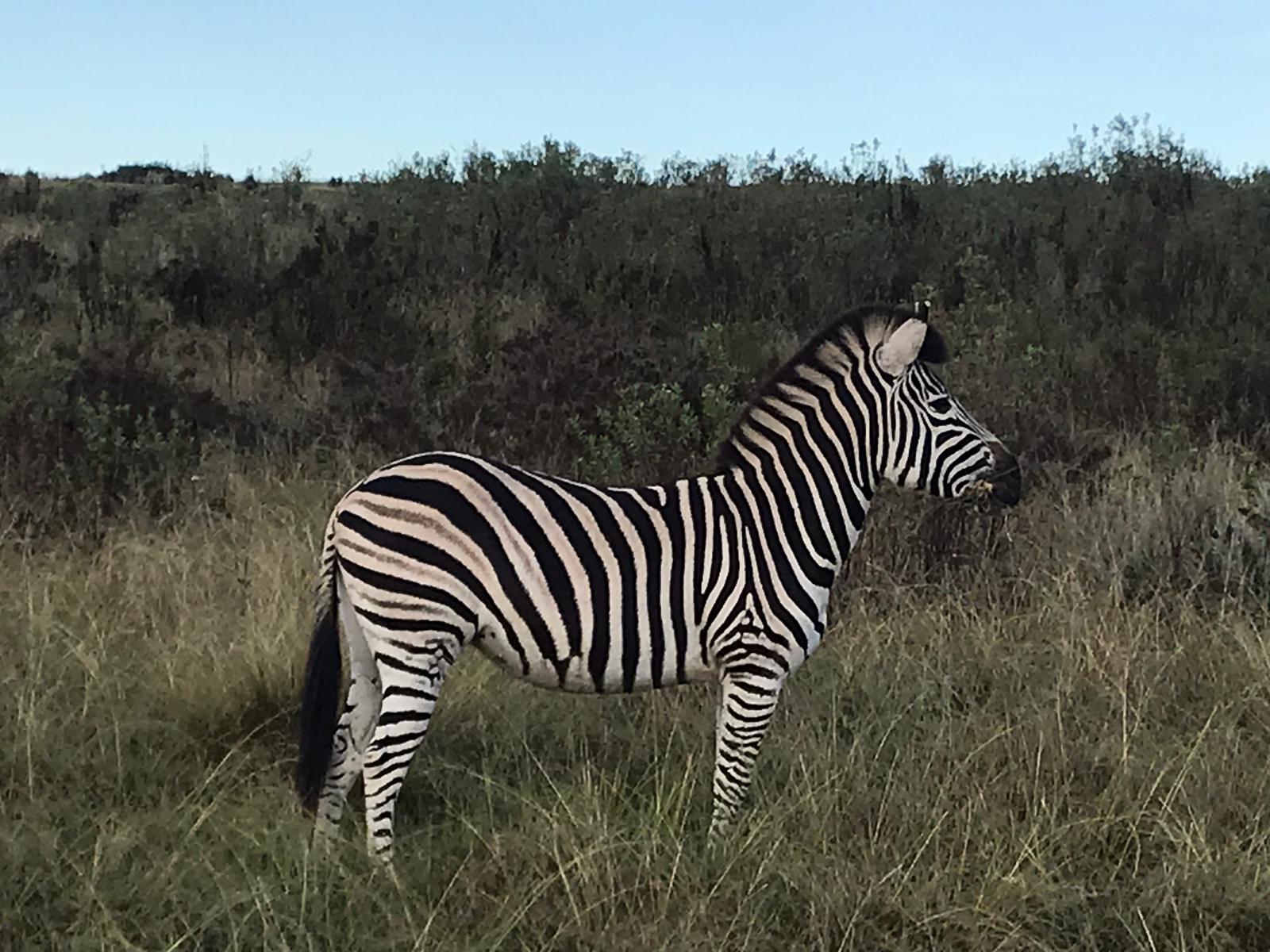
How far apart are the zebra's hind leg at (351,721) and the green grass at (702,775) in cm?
12

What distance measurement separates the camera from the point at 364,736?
401 cm

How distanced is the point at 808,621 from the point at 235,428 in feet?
18.6

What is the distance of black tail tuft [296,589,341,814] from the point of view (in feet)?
12.2

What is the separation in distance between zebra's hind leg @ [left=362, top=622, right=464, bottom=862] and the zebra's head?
1.57m

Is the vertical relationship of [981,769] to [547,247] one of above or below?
below

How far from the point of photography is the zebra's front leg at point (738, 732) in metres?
3.78

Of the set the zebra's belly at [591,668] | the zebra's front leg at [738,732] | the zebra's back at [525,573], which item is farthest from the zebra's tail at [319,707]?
the zebra's front leg at [738,732]

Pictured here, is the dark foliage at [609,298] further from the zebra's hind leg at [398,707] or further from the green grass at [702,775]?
the zebra's hind leg at [398,707]

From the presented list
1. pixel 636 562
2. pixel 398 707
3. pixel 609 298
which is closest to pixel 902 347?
pixel 636 562

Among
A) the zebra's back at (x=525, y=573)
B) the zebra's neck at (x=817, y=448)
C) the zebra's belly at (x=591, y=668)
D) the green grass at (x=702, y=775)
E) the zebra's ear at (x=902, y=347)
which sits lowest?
the green grass at (x=702, y=775)

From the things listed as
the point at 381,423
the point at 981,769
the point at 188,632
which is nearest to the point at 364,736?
the point at 188,632

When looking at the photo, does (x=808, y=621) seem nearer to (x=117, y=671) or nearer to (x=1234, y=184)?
(x=117, y=671)

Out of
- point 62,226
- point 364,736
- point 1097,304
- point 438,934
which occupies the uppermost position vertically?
point 62,226

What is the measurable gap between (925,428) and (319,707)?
83.3 inches
